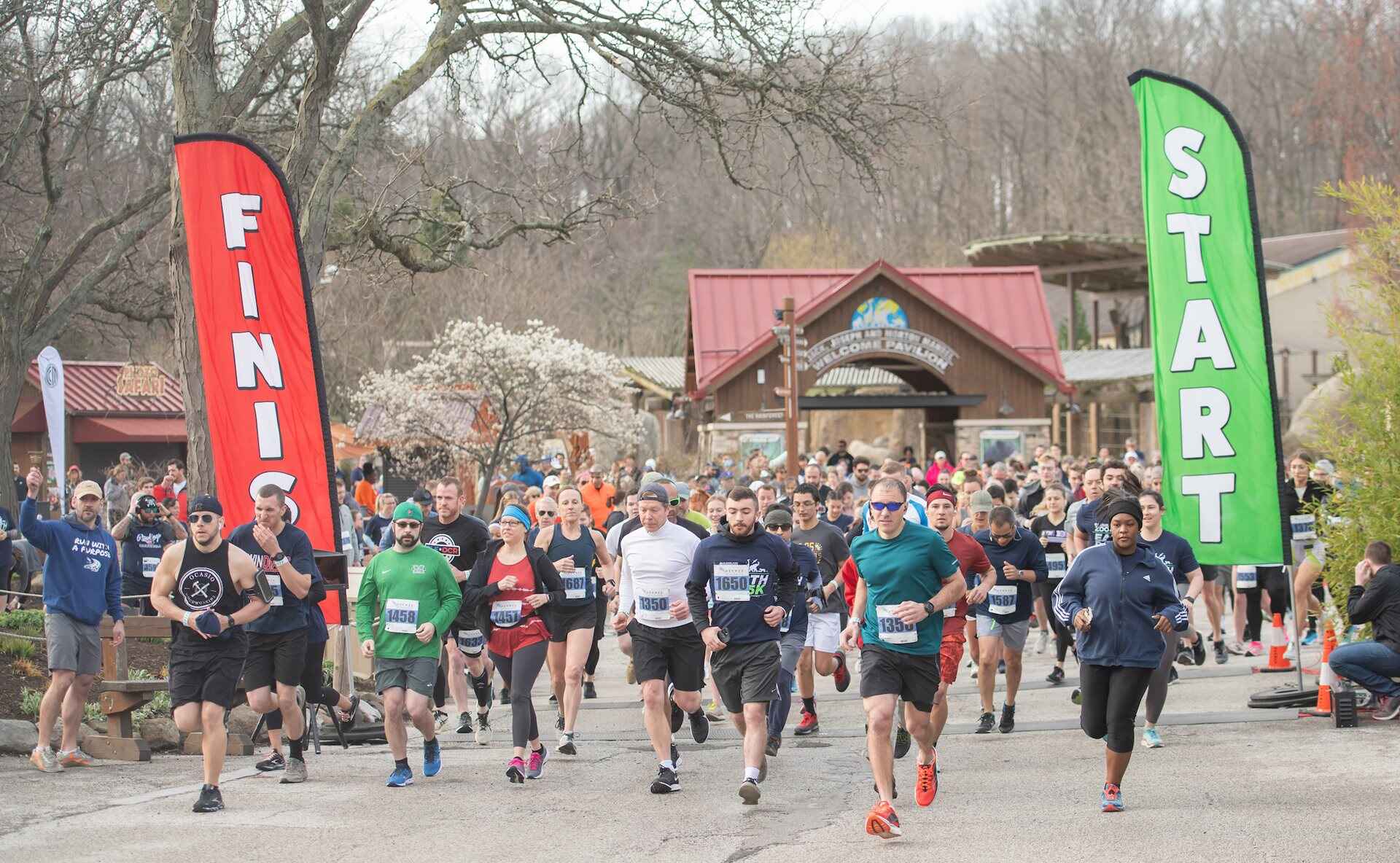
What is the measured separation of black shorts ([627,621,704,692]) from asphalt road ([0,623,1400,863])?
0.64 metres

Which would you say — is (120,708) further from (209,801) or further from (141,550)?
(141,550)

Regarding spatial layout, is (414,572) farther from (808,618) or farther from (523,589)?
(808,618)

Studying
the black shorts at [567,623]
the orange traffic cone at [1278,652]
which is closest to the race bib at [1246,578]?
the orange traffic cone at [1278,652]

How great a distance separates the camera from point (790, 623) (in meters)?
11.2

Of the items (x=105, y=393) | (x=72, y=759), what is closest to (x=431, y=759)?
(x=72, y=759)

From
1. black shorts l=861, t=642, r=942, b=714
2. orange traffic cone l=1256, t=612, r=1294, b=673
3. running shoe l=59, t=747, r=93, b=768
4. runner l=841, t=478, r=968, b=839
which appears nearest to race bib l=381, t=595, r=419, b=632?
running shoe l=59, t=747, r=93, b=768

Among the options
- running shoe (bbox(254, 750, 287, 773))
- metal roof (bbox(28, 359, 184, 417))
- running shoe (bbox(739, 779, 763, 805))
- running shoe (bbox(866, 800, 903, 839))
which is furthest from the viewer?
metal roof (bbox(28, 359, 184, 417))

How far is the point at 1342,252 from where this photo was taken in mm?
46781

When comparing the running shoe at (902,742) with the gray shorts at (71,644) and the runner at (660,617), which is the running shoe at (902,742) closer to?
the runner at (660,617)

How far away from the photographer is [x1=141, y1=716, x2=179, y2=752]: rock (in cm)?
1195

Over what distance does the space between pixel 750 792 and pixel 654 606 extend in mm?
1533

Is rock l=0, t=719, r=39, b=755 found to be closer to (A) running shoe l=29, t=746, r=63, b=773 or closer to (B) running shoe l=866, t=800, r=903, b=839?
(A) running shoe l=29, t=746, r=63, b=773

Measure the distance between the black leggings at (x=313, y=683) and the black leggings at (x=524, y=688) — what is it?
50.3 inches

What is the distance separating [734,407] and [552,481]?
20.4 meters
